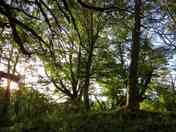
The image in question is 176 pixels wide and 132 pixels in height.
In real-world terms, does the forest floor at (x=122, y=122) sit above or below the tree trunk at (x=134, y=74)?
below

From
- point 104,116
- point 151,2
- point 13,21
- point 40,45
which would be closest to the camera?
point 13,21

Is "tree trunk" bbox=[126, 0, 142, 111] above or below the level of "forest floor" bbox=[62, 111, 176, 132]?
above

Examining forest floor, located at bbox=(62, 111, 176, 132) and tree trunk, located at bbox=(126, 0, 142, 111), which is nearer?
forest floor, located at bbox=(62, 111, 176, 132)

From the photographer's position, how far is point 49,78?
80.0 feet

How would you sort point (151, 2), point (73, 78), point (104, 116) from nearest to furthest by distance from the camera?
point (104, 116) < point (151, 2) < point (73, 78)

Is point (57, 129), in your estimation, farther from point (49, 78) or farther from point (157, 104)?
point (157, 104)

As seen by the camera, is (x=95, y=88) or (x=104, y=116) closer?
(x=104, y=116)

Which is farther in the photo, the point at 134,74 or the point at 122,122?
the point at 134,74

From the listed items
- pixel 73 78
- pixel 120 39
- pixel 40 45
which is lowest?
pixel 40 45

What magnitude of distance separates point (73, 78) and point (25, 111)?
31.8ft

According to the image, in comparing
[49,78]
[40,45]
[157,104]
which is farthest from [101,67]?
[40,45]

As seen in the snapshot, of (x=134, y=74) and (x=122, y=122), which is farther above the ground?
(x=134, y=74)

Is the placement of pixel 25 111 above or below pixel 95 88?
below

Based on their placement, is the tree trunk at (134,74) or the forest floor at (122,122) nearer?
the forest floor at (122,122)
